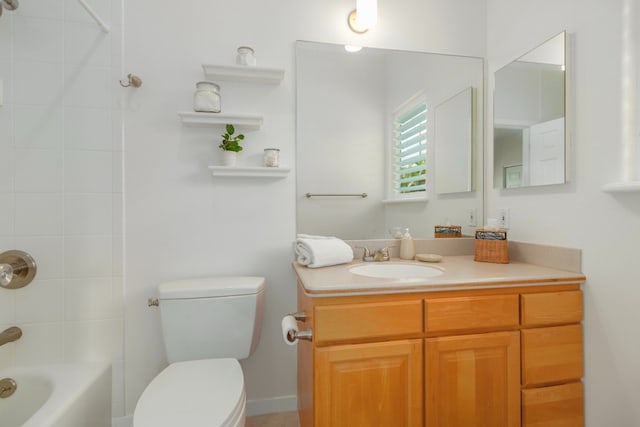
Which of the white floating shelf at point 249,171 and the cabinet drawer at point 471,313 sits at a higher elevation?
the white floating shelf at point 249,171

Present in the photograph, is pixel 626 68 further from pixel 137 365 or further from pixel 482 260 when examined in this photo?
pixel 137 365

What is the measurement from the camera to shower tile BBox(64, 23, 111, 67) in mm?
1428

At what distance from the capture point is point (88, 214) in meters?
1.45

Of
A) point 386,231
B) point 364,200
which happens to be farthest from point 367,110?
point 386,231

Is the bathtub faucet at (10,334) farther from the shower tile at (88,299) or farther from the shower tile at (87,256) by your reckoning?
the shower tile at (87,256)

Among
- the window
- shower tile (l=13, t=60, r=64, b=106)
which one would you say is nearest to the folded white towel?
the window

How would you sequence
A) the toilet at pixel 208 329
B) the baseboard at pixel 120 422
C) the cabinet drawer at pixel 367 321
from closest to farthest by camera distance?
the cabinet drawer at pixel 367 321, the toilet at pixel 208 329, the baseboard at pixel 120 422

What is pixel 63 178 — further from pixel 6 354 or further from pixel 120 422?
pixel 120 422

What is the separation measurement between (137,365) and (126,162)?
99 centimetres

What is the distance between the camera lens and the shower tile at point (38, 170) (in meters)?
1.39

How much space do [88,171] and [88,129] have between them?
0.65 feet

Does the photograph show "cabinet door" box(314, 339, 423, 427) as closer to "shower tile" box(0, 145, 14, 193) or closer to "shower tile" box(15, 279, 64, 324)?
"shower tile" box(15, 279, 64, 324)

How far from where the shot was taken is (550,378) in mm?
1189

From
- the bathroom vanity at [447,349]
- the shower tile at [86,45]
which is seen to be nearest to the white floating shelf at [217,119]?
the shower tile at [86,45]
